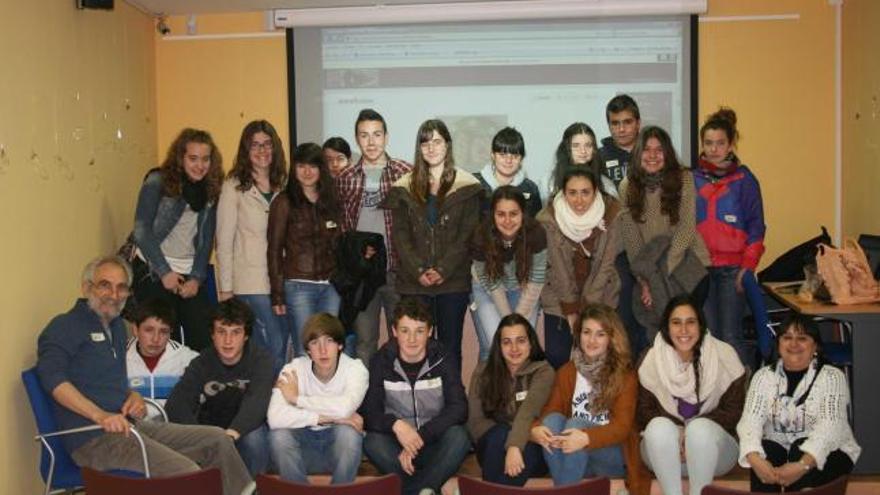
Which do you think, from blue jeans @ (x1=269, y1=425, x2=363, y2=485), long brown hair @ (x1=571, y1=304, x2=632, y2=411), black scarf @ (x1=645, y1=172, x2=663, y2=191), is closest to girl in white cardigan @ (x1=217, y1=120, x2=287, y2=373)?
blue jeans @ (x1=269, y1=425, x2=363, y2=485)

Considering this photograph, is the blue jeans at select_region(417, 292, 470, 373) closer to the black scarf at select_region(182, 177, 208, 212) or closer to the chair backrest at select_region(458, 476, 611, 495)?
the black scarf at select_region(182, 177, 208, 212)

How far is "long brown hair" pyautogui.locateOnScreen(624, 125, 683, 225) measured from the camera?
5.00m

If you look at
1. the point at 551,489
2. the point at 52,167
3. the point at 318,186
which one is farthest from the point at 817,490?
the point at 52,167

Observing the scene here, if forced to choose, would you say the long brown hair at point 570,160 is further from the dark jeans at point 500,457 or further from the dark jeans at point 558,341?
the dark jeans at point 500,457

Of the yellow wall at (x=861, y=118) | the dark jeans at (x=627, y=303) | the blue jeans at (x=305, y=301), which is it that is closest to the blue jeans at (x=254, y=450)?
the blue jeans at (x=305, y=301)

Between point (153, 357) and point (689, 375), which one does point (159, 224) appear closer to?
point (153, 357)

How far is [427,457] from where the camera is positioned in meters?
4.38

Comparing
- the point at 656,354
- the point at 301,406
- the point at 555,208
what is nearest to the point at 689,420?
the point at 656,354

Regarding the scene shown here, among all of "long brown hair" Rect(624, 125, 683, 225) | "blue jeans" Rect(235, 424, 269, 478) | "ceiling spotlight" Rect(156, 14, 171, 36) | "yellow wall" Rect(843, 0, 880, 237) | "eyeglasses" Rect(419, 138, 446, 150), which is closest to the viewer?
"blue jeans" Rect(235, 424, 269, 478)

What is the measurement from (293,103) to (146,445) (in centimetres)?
332

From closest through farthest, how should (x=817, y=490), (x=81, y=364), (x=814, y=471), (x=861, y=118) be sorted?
(x=817, y=490) → (x=814, y=471) → (x=81, y=364) → (x=861, y=118)

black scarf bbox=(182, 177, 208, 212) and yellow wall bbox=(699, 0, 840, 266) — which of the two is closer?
black scarf bbox=(182, 177, 208, 212)

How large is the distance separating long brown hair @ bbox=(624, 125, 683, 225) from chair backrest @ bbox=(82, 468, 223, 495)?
8.73ft

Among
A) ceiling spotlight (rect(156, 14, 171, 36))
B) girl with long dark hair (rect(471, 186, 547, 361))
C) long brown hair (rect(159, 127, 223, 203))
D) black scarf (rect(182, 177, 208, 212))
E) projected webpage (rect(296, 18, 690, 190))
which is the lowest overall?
girl with long dark hair (rect(471, 186, 547, 361))
